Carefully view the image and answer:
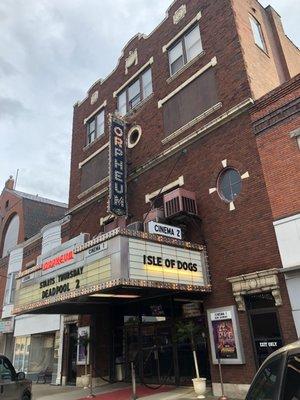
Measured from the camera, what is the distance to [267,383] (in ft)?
12.5

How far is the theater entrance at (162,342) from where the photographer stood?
14508mm

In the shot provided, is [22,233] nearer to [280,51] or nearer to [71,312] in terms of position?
[71,312]

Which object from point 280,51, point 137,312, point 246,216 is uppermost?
point 280,51

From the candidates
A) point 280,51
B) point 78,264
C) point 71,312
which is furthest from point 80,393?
point 280,51

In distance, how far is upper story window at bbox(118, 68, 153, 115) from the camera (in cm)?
2072

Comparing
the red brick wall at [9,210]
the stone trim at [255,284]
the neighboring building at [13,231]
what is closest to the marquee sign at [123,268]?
the stone trim at [255,284]

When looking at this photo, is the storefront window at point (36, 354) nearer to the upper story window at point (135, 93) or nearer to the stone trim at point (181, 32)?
the upper story window at point (135, 93)

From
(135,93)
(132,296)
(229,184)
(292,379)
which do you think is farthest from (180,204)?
(292,379)

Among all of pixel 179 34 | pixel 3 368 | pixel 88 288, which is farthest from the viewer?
pixel 179 34

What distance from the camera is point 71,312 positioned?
17906 millimetres

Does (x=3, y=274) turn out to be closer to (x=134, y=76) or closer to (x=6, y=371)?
(x=134, y=76)

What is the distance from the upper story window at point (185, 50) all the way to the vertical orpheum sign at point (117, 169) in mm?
3956

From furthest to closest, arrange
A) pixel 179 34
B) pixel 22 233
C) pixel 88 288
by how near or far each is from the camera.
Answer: pixel 22 233
pixel 179 34
pixel 88 288

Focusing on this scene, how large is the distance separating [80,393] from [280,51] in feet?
62.5
